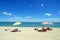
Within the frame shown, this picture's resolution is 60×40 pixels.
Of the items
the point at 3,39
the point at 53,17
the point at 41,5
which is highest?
the point at 41,5

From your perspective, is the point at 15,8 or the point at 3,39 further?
the point at 15,8

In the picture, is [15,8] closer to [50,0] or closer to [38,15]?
[38,15]

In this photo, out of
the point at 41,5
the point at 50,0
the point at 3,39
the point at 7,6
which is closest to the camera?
the point at 3,39

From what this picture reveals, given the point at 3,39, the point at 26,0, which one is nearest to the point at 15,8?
the point at 26,0

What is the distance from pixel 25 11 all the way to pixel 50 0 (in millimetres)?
2417

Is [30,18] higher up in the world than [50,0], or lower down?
lower down

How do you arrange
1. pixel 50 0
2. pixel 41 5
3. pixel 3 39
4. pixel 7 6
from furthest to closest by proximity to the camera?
pixel 7 6
pixel 41 5
pixel 50 0
pixel 3 39

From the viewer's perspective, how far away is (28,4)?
29.2 feet

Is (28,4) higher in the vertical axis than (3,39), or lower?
higher

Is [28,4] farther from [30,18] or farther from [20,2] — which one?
[30,18]

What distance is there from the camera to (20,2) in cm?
888

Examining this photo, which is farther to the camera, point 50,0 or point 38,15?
point 38,15

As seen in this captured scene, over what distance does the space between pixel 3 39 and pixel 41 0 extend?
364cm

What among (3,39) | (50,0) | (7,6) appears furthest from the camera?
(7,6)
